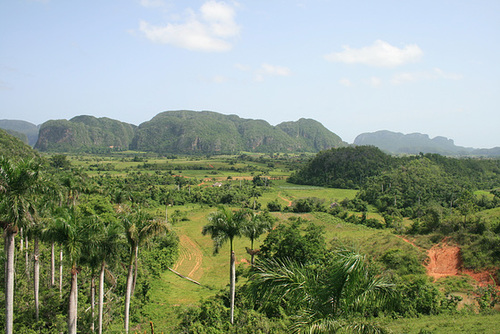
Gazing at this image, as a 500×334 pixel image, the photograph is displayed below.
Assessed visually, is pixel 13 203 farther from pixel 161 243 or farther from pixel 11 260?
pixel 161 243

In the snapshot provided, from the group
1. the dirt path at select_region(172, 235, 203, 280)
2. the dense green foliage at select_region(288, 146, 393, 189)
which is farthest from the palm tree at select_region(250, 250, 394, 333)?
the dense green foliage at select_region(288, 146, 393, 189)

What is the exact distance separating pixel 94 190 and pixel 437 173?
62.0 m

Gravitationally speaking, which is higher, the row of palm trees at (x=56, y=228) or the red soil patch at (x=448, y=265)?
the row of palm trees at (x=56, y=228)

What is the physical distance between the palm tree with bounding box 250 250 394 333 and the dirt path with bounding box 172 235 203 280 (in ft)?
64.0

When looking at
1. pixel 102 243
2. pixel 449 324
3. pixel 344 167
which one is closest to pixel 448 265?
pixel 449 324

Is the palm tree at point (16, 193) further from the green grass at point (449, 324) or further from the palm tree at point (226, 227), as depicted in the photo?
the green grass at point (449, 324)

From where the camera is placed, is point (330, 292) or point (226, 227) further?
point (226, 227)

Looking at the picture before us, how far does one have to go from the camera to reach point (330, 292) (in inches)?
193

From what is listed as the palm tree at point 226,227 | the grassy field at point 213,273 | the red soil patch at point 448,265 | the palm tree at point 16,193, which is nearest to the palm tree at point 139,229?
the palm tree at point 226,227

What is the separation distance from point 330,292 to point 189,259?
969 inches

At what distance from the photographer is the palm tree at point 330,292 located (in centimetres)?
461

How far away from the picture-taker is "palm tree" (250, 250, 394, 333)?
461 cm

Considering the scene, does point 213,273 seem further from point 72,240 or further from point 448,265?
point 448,265

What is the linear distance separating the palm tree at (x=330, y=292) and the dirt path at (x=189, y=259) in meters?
19.5
